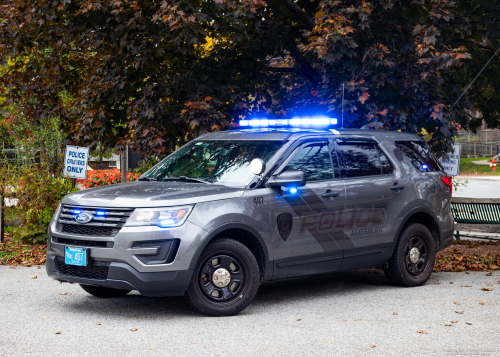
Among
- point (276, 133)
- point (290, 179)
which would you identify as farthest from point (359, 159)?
point (290, 179)

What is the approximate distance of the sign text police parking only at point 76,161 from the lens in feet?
39.3

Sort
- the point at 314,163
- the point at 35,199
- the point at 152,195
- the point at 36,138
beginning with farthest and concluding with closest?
the point at 36,138
the point at 35,199
the point at 314,163
the point at 152,195

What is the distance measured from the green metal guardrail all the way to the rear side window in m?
5.89

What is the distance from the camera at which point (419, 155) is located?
9.09m

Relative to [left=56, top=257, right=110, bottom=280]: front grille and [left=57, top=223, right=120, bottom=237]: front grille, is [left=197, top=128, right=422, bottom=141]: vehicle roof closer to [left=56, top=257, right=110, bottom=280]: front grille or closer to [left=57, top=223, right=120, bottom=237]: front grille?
[left=57, top=223, right=120, bottom=237]: front grille

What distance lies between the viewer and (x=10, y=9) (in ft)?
40.4

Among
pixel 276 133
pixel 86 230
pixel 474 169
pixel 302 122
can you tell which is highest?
pixel 302 122

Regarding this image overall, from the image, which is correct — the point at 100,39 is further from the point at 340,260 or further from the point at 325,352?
the point at 325,352

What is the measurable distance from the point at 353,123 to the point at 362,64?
99cm

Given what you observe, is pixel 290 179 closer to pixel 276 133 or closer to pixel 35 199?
pixel 276 133

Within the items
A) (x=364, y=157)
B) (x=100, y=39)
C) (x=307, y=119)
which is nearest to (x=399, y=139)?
(x=364, y=157)

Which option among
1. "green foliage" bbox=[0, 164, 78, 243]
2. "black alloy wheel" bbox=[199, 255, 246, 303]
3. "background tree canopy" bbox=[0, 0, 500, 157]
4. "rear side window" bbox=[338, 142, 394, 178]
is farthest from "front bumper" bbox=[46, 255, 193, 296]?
"green foliage" bbox=[0, 164, 78, 243]

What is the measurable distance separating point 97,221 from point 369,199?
3137mm

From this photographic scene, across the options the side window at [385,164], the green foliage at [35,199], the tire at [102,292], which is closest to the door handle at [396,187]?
the side window at [385,164]
